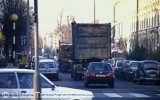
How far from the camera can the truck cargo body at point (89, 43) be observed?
1583 inches

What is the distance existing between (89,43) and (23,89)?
2548 cm

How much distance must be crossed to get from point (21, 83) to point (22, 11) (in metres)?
45.2

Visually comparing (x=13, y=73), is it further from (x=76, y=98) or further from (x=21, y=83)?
(x=76, y=98)

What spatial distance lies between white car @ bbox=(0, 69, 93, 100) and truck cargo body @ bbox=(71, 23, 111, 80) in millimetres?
24555

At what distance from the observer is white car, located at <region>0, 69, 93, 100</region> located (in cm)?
1510

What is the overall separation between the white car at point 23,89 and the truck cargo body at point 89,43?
2455cm

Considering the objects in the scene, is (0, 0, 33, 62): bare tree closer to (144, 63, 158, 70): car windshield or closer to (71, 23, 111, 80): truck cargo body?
(71, 23, 111, 80): truck cargo body

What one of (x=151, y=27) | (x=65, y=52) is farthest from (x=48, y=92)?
(x=151, y=27)

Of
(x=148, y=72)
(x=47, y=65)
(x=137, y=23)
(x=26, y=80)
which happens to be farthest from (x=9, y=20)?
(x=137, y=23)

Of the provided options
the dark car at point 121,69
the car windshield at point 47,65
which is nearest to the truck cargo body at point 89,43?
the car windshield at point 47,65

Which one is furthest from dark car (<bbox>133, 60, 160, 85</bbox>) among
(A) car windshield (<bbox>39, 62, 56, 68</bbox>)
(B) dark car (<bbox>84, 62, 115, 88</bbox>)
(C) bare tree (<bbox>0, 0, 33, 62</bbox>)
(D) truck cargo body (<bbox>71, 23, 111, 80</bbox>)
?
(C) bare tree (<bbox>0, 0, 33, 62</bbox>)

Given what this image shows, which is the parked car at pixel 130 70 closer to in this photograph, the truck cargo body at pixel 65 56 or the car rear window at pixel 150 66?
the car rear window at pixel 150 66

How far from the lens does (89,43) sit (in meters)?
40.5

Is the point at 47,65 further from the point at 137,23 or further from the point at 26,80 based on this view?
the point at 137,23
